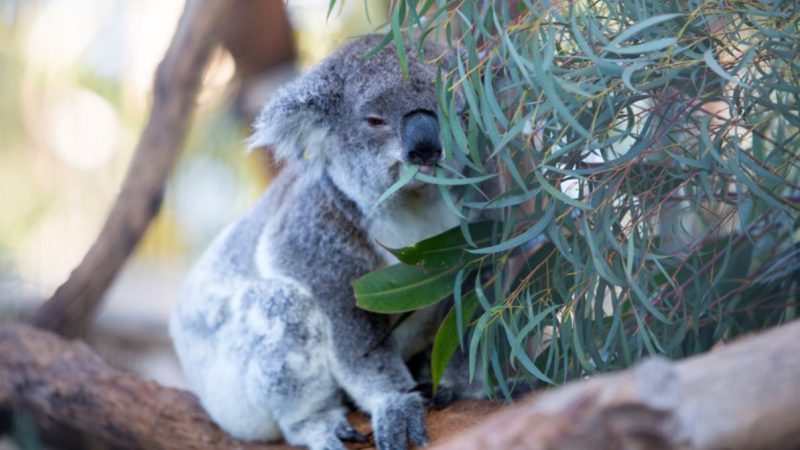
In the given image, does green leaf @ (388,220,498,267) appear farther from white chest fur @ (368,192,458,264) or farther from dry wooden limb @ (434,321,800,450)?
dry wooden limb @ (434,321,800,450)

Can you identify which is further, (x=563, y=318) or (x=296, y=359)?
(x=296, y=359)

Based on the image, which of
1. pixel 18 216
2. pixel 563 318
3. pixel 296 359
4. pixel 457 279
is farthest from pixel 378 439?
pixel 18 216

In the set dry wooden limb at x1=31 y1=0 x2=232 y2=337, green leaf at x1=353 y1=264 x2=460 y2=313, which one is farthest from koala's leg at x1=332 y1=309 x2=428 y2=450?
dry wooden limb at x1=31 y1=0 x2=232 y2=337

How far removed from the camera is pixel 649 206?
96.7 inches

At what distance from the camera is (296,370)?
290cm

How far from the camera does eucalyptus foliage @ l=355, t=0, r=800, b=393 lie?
7.01ft

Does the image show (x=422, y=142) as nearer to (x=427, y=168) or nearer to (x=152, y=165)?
(x=427, y=168)

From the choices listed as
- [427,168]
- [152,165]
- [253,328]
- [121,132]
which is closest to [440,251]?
[427,168]

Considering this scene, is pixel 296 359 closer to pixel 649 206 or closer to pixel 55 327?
pixel 649 206

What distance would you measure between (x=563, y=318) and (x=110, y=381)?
1.88m

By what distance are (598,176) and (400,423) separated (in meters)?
0.97

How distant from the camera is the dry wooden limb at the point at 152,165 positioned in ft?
13.6

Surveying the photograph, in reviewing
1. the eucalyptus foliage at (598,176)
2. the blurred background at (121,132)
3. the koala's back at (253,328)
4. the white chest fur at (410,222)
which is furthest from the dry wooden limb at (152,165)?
the eucalyptus foliage at (598,176)

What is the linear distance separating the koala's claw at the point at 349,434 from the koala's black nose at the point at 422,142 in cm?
91
